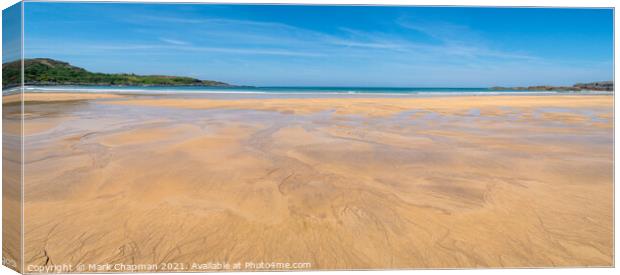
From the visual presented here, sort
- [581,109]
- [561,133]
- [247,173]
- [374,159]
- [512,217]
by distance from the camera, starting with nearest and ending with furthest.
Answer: [512,217], [247,173], [374,159], [561,133], [581,109]

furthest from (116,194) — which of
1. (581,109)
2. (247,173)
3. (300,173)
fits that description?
(581,109)

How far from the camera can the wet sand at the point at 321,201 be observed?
2369mm

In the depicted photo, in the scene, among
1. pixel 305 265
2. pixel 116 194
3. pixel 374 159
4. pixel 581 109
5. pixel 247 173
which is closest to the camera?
pixel 305 265

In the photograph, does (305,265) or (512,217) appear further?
(512,217)

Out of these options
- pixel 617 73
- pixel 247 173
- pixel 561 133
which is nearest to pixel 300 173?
pixel 247 173

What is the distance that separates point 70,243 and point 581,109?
10334 mm

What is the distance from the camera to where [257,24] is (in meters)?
3.14

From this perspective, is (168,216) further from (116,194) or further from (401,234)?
(401,234)

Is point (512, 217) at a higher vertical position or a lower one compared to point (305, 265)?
higher

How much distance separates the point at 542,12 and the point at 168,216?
3016 millimetres

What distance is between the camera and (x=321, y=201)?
9.80 ft

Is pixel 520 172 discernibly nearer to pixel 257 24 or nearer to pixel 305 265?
pixel 305 265

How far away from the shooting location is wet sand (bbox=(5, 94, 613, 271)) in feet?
7.77

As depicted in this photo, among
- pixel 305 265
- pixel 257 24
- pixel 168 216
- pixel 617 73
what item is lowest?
pixel 305 265
